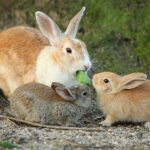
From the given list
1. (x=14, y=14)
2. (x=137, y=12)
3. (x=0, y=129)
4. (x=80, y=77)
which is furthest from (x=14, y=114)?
(x=14, y=14)

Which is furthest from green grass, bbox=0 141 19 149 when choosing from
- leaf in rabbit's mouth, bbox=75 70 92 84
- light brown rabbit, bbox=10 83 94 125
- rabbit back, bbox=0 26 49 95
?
rabbit back, bbox=0 26 49 95

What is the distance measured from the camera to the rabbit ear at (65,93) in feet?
20.0

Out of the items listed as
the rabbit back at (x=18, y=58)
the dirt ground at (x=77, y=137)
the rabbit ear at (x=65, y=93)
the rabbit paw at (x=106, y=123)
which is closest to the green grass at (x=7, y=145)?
the dirt ground at (x=77, y=137)

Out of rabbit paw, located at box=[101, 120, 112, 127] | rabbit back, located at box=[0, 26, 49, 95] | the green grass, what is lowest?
rabbit paw, located at box=[101, 120, 112, 127]

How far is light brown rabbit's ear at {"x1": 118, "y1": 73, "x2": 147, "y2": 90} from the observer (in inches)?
247

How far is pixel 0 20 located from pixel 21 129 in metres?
5.65

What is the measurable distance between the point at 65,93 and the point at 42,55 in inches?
54.3

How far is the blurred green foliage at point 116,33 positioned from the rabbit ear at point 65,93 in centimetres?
224

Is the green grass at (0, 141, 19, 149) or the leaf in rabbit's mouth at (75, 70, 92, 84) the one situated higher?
the leaf in rabbit's mouth at (75, 70, 92, 84)

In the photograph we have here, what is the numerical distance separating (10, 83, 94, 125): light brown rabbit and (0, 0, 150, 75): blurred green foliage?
2.27m

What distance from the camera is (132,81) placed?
20.9 feet

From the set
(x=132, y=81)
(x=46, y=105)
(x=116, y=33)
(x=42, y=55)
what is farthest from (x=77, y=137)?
(x=116, y=33)

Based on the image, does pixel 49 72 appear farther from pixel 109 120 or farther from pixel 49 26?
pixel 109 120

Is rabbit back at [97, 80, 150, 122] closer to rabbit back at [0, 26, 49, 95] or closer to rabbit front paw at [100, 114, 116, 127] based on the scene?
rabbit front paw at [100, 114, 116, 127]
